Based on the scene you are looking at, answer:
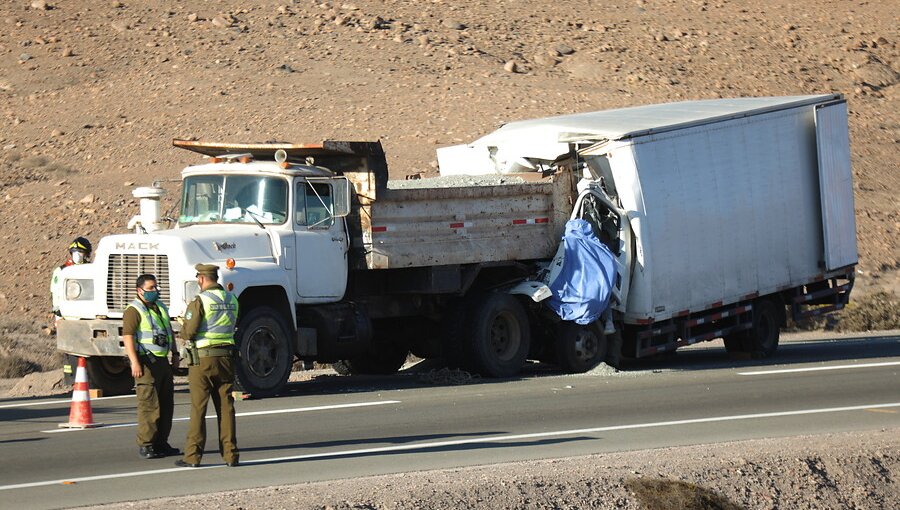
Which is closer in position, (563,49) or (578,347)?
(578,347)

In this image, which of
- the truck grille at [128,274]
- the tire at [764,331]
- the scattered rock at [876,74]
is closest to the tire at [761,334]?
the tire at [764,331]

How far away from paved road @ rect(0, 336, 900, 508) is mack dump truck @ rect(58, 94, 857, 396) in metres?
0.68

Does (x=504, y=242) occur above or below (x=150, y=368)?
above

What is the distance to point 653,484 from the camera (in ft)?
35.3

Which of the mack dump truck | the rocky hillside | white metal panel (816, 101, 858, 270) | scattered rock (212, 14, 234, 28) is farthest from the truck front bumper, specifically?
scattered rock (212, 14, 234, 28)

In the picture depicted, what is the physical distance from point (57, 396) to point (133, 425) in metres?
4.35

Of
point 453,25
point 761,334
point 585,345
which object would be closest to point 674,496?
point 585,345

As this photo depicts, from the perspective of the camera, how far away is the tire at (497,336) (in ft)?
59.6

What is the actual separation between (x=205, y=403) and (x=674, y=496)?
3718 millimetres

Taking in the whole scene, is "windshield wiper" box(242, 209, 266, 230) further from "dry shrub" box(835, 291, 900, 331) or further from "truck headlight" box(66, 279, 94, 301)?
"dry shrub" box(835, 291, 900, 331)

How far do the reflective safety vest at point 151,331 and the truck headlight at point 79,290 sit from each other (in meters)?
4.62

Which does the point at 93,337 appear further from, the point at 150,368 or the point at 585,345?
the point at 585,345


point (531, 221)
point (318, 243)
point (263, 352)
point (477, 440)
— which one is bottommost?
point (477, 440)

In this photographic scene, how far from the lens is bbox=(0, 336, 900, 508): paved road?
11062 mm
